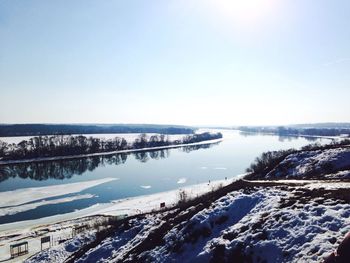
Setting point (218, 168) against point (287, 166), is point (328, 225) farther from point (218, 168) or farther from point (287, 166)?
point (218, 168)

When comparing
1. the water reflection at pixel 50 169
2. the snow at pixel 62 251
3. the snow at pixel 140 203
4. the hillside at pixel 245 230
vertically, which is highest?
the hillside at pixel 245 230

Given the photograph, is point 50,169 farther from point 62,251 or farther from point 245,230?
point 245,230

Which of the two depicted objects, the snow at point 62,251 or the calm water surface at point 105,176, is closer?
the snow at point 62,251

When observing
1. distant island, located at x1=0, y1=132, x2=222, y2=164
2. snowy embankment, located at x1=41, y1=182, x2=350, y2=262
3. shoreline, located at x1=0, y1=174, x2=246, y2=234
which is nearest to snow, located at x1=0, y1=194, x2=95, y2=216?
Result: shoreline, located at x1=0, y1=174, x2=246, y2=234

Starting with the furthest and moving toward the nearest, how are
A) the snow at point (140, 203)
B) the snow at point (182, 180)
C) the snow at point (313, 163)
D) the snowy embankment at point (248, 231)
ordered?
the snow at point (182, 180) < the snow at point (140, 203) < the snow at point (313, 163) < the snowy embankment at point (248, 231)

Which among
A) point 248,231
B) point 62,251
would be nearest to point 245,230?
point 248,231

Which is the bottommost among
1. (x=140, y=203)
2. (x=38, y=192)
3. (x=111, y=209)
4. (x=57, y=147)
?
(x=38, y=192)

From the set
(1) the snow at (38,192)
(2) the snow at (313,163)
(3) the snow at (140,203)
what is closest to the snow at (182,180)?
(3) the snow at (140,203)

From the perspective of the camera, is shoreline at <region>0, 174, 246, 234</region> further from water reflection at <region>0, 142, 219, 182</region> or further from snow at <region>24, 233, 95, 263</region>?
water reflection at <region>0, 142, 219, 182</region>

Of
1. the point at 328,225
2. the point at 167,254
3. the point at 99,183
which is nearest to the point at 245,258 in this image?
A: the point at 328,225

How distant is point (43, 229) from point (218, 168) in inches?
2000

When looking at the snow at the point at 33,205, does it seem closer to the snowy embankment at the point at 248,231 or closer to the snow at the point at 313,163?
the snowy embankment at the point at 248,231

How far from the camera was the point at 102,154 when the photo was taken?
115188mm

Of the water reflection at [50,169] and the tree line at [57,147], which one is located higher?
the tree line at [57,147]
